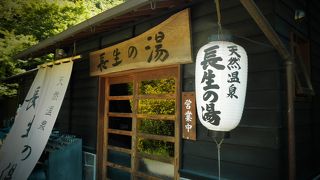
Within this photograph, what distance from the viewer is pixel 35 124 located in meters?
7.35

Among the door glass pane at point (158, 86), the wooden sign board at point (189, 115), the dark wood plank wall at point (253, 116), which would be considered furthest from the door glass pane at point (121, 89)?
the dark wood plank wall at point (253, 116)

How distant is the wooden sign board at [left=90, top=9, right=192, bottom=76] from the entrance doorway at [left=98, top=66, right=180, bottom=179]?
0.36 metres

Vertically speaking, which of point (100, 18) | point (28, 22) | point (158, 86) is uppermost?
point (28, 22)

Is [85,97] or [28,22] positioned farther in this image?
[28,22]

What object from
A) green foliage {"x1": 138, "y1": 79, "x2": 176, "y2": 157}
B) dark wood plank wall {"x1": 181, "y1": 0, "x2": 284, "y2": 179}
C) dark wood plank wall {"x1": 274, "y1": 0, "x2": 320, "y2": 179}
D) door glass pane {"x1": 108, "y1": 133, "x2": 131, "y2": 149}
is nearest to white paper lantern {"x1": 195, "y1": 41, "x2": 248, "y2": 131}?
dark wood plank wall {"x1": 181, "y1": 0, "x2": 284, "y2": 179}

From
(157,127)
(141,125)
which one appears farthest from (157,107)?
(141,125)

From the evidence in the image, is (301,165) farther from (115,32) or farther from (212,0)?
(115,32)

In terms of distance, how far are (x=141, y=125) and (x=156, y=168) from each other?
1.07 metres

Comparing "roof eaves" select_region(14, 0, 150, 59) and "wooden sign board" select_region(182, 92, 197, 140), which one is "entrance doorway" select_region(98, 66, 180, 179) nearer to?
"wooden sign board" select_region(182, 92, 197, 140)

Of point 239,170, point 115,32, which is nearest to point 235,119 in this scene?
point 239,170

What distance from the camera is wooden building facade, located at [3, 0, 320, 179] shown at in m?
3.99

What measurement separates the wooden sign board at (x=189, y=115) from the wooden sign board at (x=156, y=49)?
65 centimetres

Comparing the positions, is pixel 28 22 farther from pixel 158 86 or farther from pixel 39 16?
pixel 158 86

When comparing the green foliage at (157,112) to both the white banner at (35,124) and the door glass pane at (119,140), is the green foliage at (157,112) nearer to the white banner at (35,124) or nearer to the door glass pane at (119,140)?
the door glass pane at (119,140)
